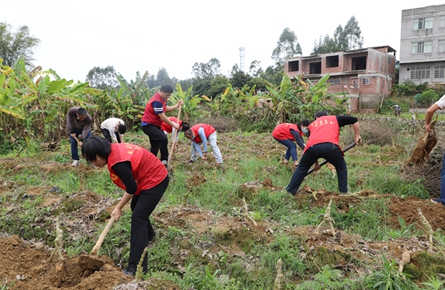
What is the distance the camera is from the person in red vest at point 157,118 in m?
5.76

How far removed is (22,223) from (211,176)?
307 cm

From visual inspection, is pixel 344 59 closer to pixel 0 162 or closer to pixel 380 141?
pixel 380 141

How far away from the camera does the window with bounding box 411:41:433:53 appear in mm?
28141

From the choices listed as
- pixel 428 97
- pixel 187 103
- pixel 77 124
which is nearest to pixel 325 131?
pixel 77 124

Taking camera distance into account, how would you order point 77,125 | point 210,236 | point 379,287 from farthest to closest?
1. point 77,125
2. point 210,236
3. point 379,287

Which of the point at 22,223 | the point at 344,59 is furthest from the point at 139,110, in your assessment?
the point at 344,59

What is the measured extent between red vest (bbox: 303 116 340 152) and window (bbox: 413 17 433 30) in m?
29.4

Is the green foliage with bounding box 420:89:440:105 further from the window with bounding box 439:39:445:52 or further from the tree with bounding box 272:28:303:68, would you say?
the tree with bounding box 272:28:303:68

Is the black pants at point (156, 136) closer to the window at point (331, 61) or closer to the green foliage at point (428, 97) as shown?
the green foliage at point (428, 97)

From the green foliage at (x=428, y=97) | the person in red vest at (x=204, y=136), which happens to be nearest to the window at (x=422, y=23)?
the green foliage at (x=428, y=97)

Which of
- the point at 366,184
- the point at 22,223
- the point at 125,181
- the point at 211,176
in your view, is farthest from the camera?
the point at 211,176

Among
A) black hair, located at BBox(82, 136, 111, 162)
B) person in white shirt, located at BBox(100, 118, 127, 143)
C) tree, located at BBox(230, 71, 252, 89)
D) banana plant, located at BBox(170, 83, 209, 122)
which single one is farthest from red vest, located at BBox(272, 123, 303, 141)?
tree, located at BBox(230, 71, 252, 89)

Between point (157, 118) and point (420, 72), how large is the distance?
29.8 m

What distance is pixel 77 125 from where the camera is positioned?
22.0ft
